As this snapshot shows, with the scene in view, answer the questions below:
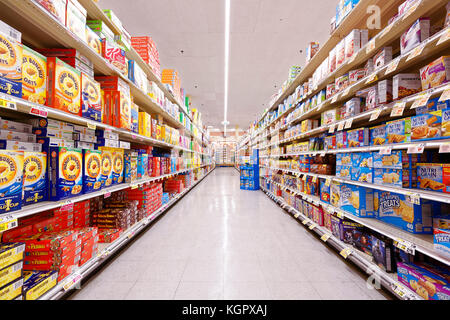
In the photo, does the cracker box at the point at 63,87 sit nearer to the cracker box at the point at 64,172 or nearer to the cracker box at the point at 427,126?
the cracker box at the point at 64,172

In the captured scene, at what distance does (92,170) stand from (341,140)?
2.49 metres

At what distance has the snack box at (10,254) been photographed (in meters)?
0.93

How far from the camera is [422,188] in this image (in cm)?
132

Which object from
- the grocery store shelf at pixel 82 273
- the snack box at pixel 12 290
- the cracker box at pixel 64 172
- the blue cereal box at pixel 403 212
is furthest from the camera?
the blue cereal box at pixel 403 212

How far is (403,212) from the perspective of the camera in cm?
145

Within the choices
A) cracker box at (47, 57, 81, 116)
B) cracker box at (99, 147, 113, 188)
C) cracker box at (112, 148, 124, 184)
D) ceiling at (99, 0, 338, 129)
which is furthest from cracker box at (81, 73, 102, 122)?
ceiling at (99, 0, 338, 129)

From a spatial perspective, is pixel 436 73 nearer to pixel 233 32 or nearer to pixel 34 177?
pixel 34 177

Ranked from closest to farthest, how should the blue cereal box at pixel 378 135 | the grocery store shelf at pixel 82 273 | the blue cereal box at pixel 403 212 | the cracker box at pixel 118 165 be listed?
1. the grocery store shelf at pixel 82 273
2. the blue cereal box at pixel 403 212
3. the blue cereal box at pixel 378 135
4. the cracker box at pixel 118 165

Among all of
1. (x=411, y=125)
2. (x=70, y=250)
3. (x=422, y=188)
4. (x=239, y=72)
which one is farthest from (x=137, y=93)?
(x=239, y=72)

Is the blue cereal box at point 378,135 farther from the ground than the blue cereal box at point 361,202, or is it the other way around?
the blue cereal box at point 378,135

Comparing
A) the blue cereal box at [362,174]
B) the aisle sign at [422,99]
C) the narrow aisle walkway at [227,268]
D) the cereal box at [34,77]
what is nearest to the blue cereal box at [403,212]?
the blue cereal box at [362,174]

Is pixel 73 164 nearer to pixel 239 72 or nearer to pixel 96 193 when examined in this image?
pixel 96 193

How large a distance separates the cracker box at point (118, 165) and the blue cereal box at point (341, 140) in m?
2.43

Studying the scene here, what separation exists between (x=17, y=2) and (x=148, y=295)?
208 centimetres
